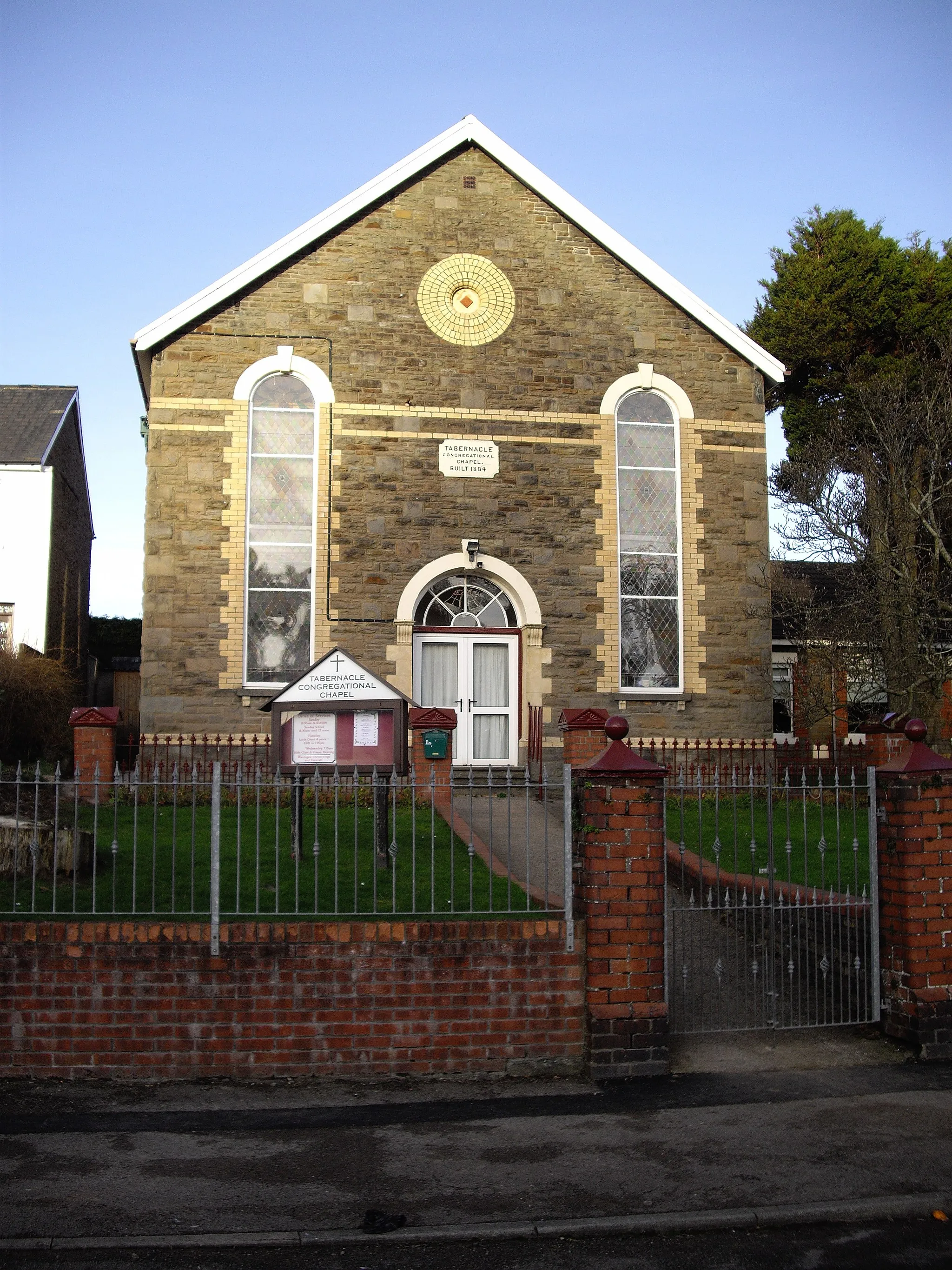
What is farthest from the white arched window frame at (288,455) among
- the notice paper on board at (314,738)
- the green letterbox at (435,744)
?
the notice paper on board at (314,738)

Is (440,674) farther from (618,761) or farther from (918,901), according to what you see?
(918,901)

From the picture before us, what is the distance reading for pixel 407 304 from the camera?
17125 mm

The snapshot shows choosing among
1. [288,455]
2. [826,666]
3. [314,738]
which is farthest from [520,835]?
[826,666]

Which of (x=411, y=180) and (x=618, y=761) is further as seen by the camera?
(x=411, y=180)

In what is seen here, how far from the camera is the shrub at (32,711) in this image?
58.5 ft

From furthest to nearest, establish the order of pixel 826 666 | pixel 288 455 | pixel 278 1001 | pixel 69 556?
1. pixel 69 556
2. pixel 826 666
3. pixel 288 455
4. pixel 278 1001

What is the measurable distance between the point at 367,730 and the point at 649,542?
9.25 metres

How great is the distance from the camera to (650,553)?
17.4m

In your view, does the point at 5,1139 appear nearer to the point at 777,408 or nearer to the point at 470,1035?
the point at 470,1035

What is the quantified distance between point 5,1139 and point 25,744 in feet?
42.5

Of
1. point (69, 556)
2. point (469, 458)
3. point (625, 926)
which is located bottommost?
point (625, 926)

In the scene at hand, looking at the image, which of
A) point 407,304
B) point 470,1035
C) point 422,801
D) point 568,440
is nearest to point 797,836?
point 422,801

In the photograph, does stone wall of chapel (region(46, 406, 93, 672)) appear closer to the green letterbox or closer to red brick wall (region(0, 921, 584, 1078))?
the green letterbox

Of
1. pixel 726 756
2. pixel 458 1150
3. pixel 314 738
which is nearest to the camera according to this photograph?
pixel 458 1150
